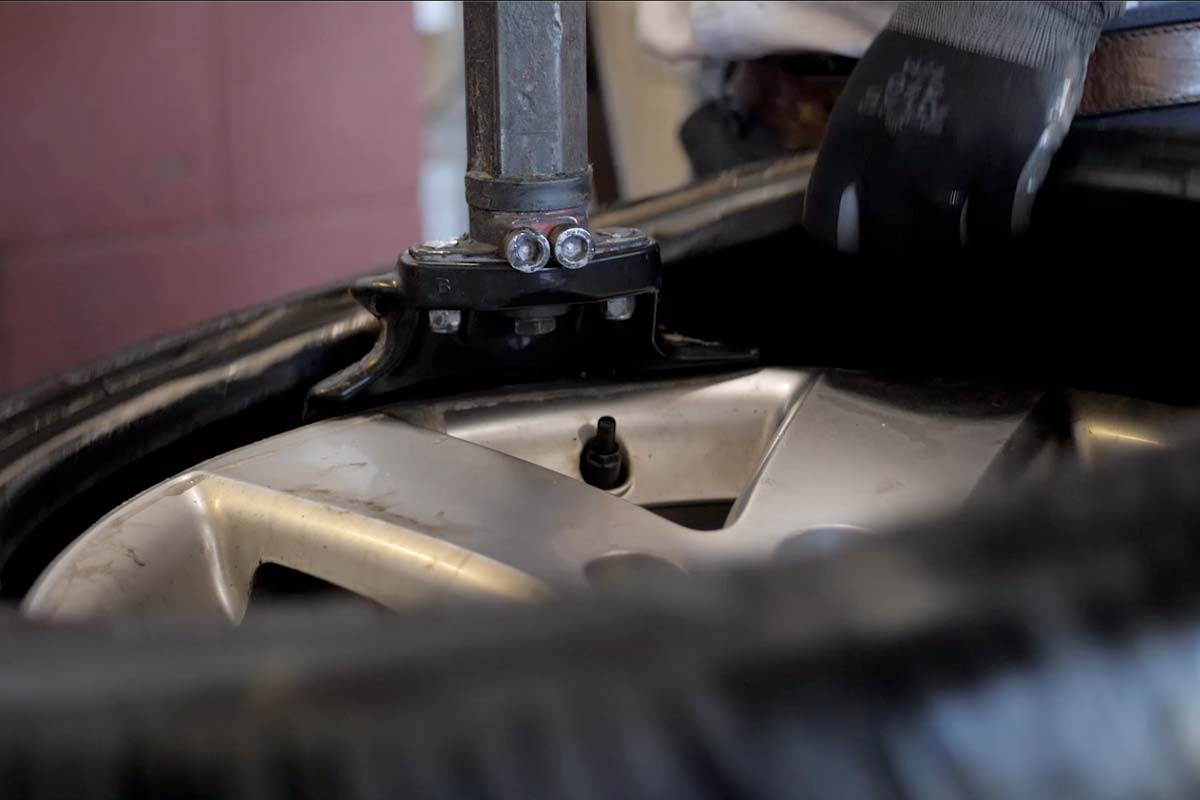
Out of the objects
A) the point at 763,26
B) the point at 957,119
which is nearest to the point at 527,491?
the point at 957,119

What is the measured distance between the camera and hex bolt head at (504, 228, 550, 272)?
0.40 m

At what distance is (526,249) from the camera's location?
1.33ft

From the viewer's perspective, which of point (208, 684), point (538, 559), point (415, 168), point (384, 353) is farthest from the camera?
point (415, 168)

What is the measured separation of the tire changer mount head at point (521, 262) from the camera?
15.4 inches

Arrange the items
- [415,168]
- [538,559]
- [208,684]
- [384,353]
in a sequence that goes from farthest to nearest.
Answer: [415,168]
[384,353]
[538,559]
[208,684]

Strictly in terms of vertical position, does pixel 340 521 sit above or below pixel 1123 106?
below

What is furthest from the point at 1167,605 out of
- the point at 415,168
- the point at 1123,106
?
the point at 415,168

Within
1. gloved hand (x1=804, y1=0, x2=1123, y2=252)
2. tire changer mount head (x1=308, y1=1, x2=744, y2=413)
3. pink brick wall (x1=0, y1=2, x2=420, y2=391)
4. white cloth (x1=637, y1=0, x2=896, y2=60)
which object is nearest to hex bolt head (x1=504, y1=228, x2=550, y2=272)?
tire changer mount head (x1=308, y1=1, x2=744, y2=413)

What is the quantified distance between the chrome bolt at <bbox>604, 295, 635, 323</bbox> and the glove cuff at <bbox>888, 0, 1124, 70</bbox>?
152 mm

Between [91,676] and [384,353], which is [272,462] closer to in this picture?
[384,353]

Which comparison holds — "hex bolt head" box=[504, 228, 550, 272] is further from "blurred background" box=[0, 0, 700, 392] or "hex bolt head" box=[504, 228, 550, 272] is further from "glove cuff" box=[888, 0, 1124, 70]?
"blurred background" box=[0, 0, 700, 392]

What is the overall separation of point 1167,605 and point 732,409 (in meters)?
0.31

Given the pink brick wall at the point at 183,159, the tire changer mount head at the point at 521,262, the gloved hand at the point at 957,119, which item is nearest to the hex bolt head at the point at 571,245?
the tire changer mount head at the point at 521,262

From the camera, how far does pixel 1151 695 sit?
173mm
